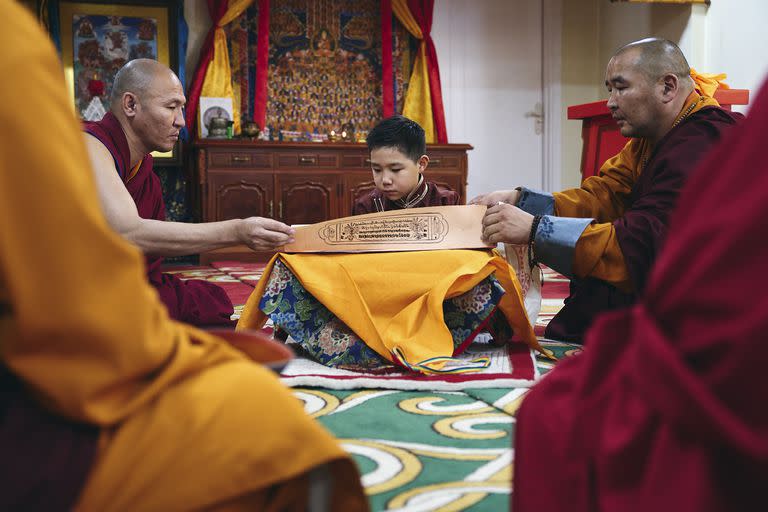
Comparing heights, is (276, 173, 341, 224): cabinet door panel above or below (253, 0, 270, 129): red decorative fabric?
below

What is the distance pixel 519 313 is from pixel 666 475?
1711mm

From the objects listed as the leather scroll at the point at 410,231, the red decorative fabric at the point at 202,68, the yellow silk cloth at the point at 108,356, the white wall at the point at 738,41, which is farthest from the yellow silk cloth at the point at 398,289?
the red decorative fabric at the point at 202,68

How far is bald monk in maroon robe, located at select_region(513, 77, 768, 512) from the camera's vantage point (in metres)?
0.61

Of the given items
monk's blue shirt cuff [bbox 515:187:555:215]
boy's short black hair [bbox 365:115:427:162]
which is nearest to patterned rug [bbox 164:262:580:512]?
monk's blue shirt cuff [bbox 515:187:555:215]

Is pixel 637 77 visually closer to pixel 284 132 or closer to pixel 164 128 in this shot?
pixel 164 128

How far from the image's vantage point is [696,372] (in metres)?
0.65

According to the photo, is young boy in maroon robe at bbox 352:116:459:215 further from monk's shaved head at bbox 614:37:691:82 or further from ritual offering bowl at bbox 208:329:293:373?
ritual offering bowl at bbox 208:329:293:373

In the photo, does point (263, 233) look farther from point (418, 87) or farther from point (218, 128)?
point (418, 87)

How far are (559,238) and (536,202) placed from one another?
1.39ft

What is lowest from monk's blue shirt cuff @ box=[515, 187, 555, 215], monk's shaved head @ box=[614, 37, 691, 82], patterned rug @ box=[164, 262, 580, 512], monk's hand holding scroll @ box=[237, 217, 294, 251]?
patterned rug @ box=[164, 262, 580, 512]

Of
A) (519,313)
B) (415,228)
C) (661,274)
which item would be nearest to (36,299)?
(661,274)

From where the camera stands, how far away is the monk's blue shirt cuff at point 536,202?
2.68 meters

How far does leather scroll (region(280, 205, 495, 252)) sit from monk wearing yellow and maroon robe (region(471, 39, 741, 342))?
6 cm

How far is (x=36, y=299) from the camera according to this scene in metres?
0.65
